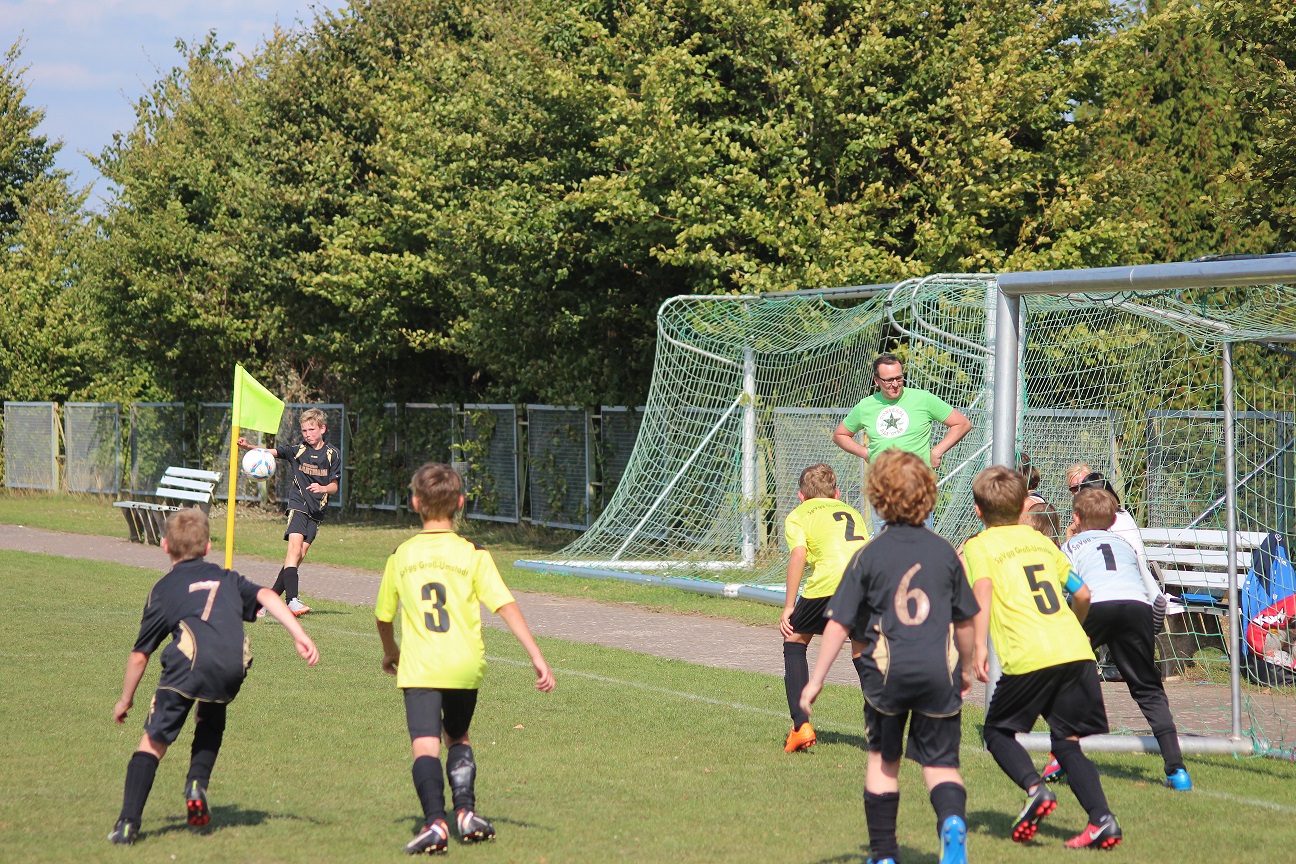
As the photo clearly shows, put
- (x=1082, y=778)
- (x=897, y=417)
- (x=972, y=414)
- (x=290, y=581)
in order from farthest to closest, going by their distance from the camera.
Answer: (x=972, y=414) < (x=290, y=581) < (x=897, y=417) < (x=1082, y=778)

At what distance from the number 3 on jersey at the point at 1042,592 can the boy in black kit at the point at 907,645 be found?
664 mm

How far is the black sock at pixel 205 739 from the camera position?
5.56 meters

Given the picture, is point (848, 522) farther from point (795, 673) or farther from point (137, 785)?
point (137, 785)

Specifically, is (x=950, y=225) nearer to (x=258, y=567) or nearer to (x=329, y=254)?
(x=258, y=567)

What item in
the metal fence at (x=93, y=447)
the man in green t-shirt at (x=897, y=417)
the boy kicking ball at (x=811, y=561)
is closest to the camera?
the boy kicking ball at (x=811, y=561)

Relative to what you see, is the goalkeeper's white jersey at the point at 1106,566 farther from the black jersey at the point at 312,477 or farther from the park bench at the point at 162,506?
the park bench at the point at 162,506

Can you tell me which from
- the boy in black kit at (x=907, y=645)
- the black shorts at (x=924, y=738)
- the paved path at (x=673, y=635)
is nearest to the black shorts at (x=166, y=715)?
the boy in black kit at (x=907, y=645)

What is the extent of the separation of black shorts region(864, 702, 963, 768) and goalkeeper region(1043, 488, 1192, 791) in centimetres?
181

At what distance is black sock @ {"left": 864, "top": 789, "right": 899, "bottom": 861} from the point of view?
486 centimetres

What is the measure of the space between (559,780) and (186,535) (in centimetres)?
219

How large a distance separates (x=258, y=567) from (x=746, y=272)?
22.1ft

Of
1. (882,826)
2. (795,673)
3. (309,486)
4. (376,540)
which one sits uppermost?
(309,486)

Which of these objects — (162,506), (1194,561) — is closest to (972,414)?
A: (1194,561)

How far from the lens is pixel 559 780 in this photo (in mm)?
6586
